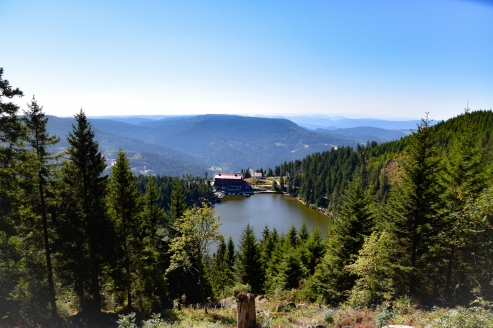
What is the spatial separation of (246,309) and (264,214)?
92.7m

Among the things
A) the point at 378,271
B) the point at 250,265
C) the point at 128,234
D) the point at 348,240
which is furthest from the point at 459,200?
the point at 128,234

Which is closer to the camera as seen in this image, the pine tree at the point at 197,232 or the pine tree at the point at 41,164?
the pine tree at the point at 41,164

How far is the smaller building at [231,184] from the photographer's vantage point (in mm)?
145000

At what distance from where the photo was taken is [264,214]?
99.1 meters

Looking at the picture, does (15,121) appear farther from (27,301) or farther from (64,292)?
(64,292)

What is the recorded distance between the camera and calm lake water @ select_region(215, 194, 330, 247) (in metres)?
81.1

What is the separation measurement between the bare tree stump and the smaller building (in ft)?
448

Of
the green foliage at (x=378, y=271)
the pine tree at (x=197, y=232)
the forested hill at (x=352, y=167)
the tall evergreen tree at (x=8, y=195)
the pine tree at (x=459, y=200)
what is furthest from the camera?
the forested hill at (x=352, y=167)

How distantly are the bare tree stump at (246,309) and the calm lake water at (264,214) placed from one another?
59.2m

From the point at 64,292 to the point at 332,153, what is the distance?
143 metres

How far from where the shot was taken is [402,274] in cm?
1515

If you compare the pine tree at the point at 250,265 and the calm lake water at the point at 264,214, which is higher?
the pine tree at the point at 250,265

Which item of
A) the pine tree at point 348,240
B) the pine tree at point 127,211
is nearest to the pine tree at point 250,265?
the pine tree at point 348,240

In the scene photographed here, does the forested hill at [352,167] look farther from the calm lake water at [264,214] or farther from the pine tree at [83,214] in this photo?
the pine tree at [83,214]
